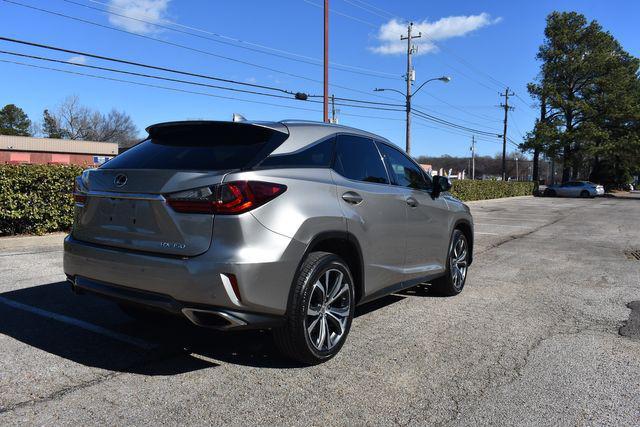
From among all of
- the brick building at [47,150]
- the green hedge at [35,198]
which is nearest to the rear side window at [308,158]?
the green hedge at [35,198]

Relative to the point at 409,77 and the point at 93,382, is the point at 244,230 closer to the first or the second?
the point at 93,382

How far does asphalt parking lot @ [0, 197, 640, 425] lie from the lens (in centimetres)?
311

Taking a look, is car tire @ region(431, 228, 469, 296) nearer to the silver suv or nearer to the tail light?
the silver suv

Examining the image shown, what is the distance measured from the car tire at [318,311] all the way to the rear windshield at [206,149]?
32.6 inches

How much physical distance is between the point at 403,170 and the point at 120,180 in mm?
2712

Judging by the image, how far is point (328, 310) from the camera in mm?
3881

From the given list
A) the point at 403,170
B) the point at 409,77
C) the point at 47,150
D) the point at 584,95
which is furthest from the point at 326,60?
the point at 47,150

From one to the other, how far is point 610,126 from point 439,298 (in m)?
49.0

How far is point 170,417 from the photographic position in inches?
118

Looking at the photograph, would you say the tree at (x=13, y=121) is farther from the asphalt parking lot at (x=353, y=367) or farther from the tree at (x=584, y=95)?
the asphalt parking lot at (x=353, y=367)

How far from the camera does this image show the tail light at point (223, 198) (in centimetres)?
325

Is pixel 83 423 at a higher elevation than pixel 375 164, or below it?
below

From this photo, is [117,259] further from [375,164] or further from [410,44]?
[410,44]

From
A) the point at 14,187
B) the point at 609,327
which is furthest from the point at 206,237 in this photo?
the point at 14,187
